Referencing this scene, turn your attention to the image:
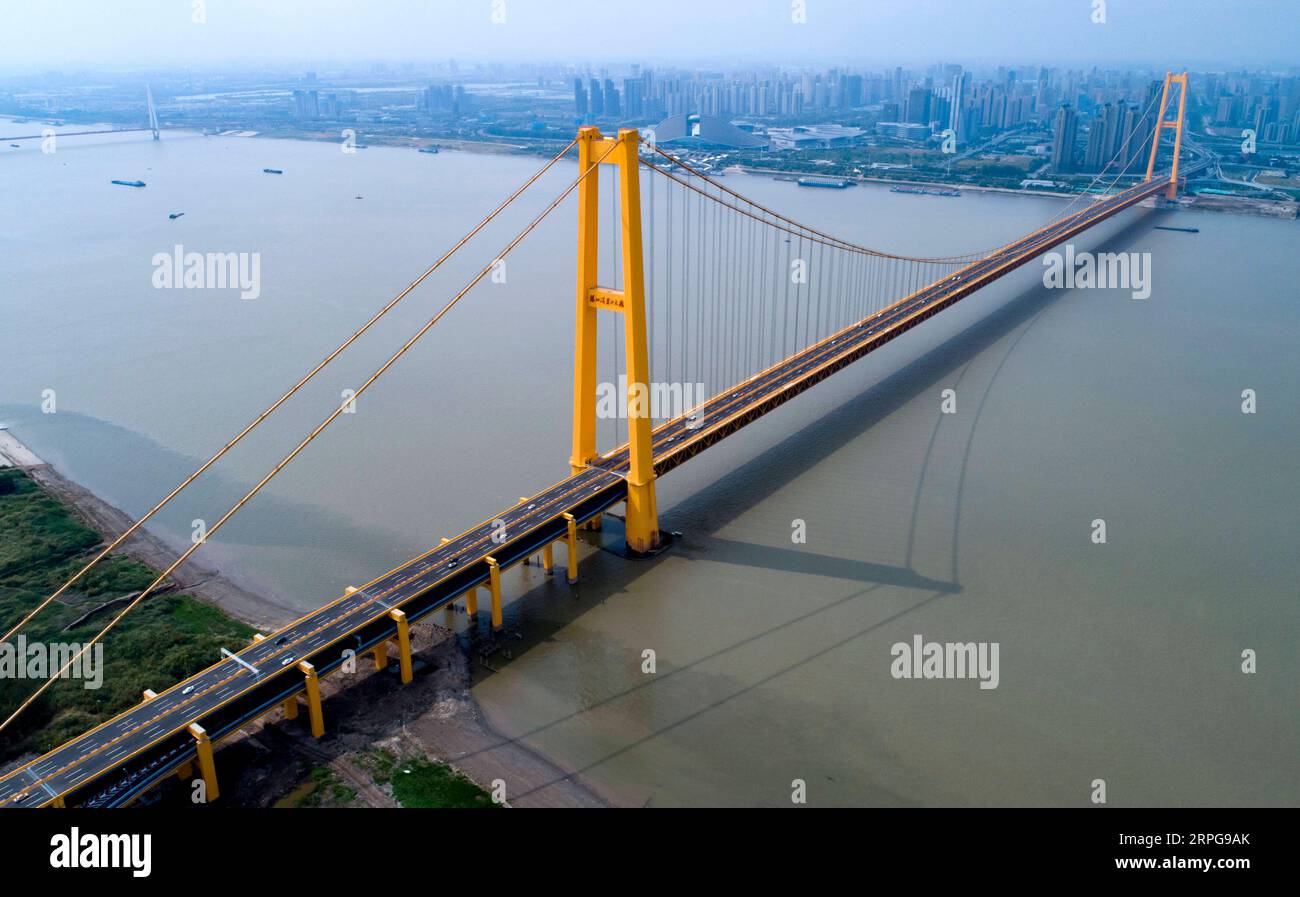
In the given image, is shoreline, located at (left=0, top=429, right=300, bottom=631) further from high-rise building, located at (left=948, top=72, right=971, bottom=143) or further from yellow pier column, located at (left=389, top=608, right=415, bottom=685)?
high-rise building, located at (left=948, top=72, right=971, bottom=143)

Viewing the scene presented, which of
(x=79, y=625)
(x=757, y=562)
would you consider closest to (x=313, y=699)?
(x=79, y=625)

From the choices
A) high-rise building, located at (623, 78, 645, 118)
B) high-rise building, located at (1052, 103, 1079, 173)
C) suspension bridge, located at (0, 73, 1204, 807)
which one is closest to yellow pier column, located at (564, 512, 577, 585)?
suspension bridge, located at (0, 73, 1204, 807)

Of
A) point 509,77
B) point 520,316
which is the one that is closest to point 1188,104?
point 520,316

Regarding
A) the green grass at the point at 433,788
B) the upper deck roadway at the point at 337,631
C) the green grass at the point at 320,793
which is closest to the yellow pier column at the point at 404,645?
the upper deck roadway at the point at 337,631

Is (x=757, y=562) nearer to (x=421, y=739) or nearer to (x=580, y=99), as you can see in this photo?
(x=421, y=739)

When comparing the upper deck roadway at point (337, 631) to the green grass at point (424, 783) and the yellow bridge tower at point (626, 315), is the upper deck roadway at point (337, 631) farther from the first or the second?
the green grass at point (424, 783)
